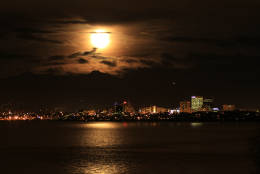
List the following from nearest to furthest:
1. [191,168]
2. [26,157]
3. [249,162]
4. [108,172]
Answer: [108,172] < [191,168] < [249,162] < [26,157]

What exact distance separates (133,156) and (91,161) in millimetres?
6087

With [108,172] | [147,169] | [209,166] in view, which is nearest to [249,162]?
[209,166]

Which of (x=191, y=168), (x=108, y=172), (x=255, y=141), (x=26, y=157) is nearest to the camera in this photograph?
(x=255, y=141)

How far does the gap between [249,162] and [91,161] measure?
14656 millimetres

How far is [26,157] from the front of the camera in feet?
152

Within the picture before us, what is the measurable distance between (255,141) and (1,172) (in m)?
20.3

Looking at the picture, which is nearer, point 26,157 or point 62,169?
point 62,169

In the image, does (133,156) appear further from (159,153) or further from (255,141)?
(255,141)

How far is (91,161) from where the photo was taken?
42.3 m

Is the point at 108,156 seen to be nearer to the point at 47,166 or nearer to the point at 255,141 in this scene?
the point at 47,166

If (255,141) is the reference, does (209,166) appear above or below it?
below

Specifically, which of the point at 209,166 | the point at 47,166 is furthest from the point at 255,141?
the point at 47,166

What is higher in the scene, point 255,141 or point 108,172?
point 255,141

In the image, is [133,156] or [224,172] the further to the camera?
[133,156]
